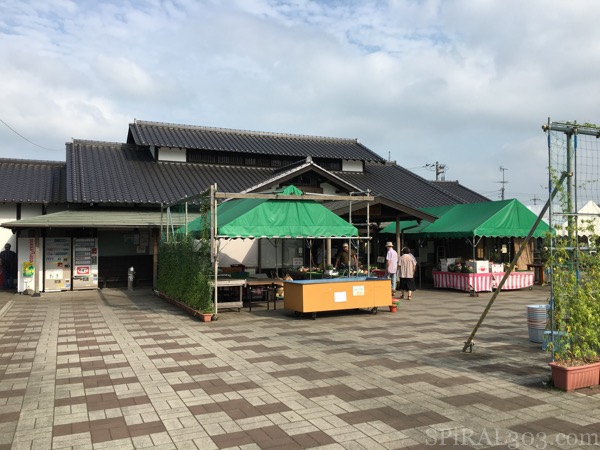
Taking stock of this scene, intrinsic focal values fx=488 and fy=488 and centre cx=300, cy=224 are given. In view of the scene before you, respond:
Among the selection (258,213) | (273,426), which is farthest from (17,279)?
(273,426)

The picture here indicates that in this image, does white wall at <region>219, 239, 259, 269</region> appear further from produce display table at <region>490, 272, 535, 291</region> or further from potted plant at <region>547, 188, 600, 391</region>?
potted plant at <region>547, 188, 600, 391</region>

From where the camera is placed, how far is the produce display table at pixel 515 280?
1798 centimetres

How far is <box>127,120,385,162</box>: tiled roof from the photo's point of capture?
2367 centimetres

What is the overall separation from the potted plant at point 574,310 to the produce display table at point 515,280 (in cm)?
1219

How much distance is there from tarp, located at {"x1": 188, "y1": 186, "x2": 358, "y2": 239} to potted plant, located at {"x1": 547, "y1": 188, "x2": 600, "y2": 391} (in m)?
7.05

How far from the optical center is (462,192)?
30.2 meters

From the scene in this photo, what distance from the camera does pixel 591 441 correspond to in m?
4.42

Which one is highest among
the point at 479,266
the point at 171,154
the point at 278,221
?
the point at 171,154

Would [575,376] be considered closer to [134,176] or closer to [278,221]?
[278,221]

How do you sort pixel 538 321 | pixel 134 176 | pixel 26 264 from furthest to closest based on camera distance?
pixel 134 176 → pixel 26 264 → pixel 538 321

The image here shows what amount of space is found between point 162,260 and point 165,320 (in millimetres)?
5169

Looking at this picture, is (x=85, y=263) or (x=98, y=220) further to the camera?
(x=85, y=263)

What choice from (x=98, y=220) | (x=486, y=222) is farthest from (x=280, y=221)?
(x=486, y=222)

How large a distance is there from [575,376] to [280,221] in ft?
25.9
